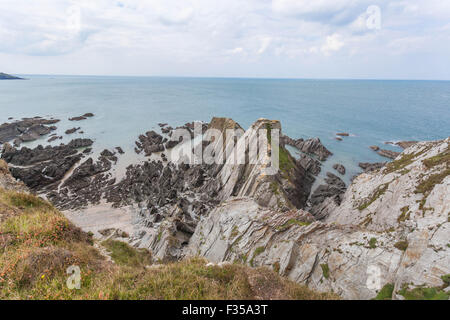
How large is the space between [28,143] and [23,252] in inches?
2867

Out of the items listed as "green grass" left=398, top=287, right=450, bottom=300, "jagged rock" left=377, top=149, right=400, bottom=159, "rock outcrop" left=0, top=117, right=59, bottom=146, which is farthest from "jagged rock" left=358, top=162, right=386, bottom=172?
"rock outcrop" left=0, top=117, right=59, bottom=146

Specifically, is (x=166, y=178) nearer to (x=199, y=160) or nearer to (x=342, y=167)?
(x=199, y=160)

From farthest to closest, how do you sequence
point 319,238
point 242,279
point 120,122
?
1. point 120,122
2. point 319,238
3. point 242,279

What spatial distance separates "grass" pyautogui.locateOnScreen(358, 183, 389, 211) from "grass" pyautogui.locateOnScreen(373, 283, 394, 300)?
12.7 metres

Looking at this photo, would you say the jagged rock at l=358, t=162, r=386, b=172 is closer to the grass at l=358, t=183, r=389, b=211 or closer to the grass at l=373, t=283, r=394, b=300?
the grass at l=358, t=183, r=389, b=211

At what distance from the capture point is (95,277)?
8.15 meters

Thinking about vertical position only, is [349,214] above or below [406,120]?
below

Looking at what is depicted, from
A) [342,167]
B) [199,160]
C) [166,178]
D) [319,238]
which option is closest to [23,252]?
[319,238]

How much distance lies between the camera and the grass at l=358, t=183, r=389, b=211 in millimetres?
21297

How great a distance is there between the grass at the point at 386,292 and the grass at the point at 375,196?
41.6ft

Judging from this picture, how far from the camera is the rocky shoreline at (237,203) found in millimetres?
13859

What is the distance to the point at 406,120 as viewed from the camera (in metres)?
90.0

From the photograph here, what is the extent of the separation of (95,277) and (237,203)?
1531cm

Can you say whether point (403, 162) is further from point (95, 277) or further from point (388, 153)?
point (388, 153)
